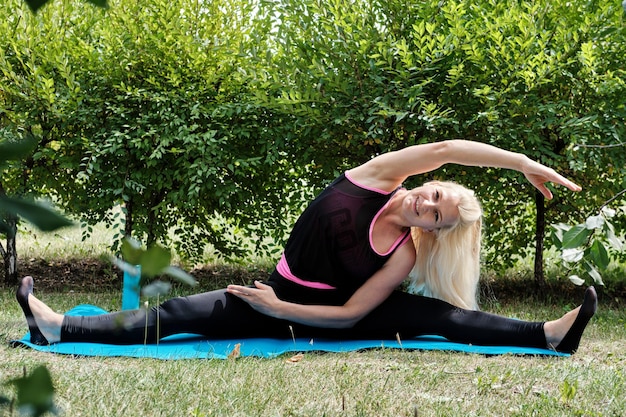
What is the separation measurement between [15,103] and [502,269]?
4.29 m

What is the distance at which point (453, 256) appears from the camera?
13.6 feet

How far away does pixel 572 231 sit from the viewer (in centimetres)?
144

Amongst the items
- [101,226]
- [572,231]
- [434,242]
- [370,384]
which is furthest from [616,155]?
[101,226]

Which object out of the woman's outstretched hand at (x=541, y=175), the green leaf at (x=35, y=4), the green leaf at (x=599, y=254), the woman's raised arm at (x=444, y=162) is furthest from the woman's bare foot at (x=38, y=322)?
the green leaf at (x=35, y=4)

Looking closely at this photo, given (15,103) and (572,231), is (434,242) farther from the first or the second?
(15,103)

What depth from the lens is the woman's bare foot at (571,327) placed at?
3891 millimetres

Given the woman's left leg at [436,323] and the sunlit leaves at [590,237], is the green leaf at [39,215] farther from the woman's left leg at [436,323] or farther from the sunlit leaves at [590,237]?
the woman's left leg at [436,323]

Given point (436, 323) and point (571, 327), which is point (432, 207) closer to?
point (436, 323)

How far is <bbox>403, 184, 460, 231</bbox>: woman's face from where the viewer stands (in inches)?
156

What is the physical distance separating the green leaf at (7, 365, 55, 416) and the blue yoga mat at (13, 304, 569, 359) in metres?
3.18

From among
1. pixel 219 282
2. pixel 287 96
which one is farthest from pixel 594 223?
pixel 219 282

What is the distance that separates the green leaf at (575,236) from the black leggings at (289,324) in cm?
276

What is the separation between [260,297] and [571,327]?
1626mm

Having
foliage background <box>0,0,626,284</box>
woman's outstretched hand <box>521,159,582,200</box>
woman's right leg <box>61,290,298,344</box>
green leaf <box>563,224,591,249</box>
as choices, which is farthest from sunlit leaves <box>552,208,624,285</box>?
foliage background <box>0,0,626,284</box>
